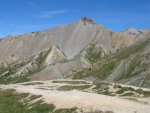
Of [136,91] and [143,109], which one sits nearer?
[143,109]

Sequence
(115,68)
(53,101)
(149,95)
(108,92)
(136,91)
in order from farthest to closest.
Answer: (115,68) → (108,92) → (136,91) → (149,95) → (53,101)

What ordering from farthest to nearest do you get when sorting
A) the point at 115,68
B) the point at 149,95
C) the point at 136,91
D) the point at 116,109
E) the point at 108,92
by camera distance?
the point at 115,68 → the point at 108,92 → the point at 136,91 → the point at 149,95 → the point at 116,109

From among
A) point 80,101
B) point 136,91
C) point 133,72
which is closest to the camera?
point 80,101

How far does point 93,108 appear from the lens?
44.9 meters

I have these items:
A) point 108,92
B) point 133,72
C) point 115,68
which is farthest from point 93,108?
point 115,68

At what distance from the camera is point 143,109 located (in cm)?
4406

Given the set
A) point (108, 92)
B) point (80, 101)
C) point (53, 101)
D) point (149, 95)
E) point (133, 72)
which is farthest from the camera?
point (133, 72)

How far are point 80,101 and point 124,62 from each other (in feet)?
340

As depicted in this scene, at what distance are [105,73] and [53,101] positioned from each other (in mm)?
98623

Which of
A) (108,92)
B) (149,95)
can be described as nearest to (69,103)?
(149,95)

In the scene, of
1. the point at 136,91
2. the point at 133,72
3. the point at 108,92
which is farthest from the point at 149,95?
the point at 133,72

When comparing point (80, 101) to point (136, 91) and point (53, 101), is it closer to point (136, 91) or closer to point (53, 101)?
point (53, 101)

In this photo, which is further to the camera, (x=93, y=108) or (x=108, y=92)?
(x=108, y=92)

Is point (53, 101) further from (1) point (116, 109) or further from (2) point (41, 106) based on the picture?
(1) point (116, 109)
